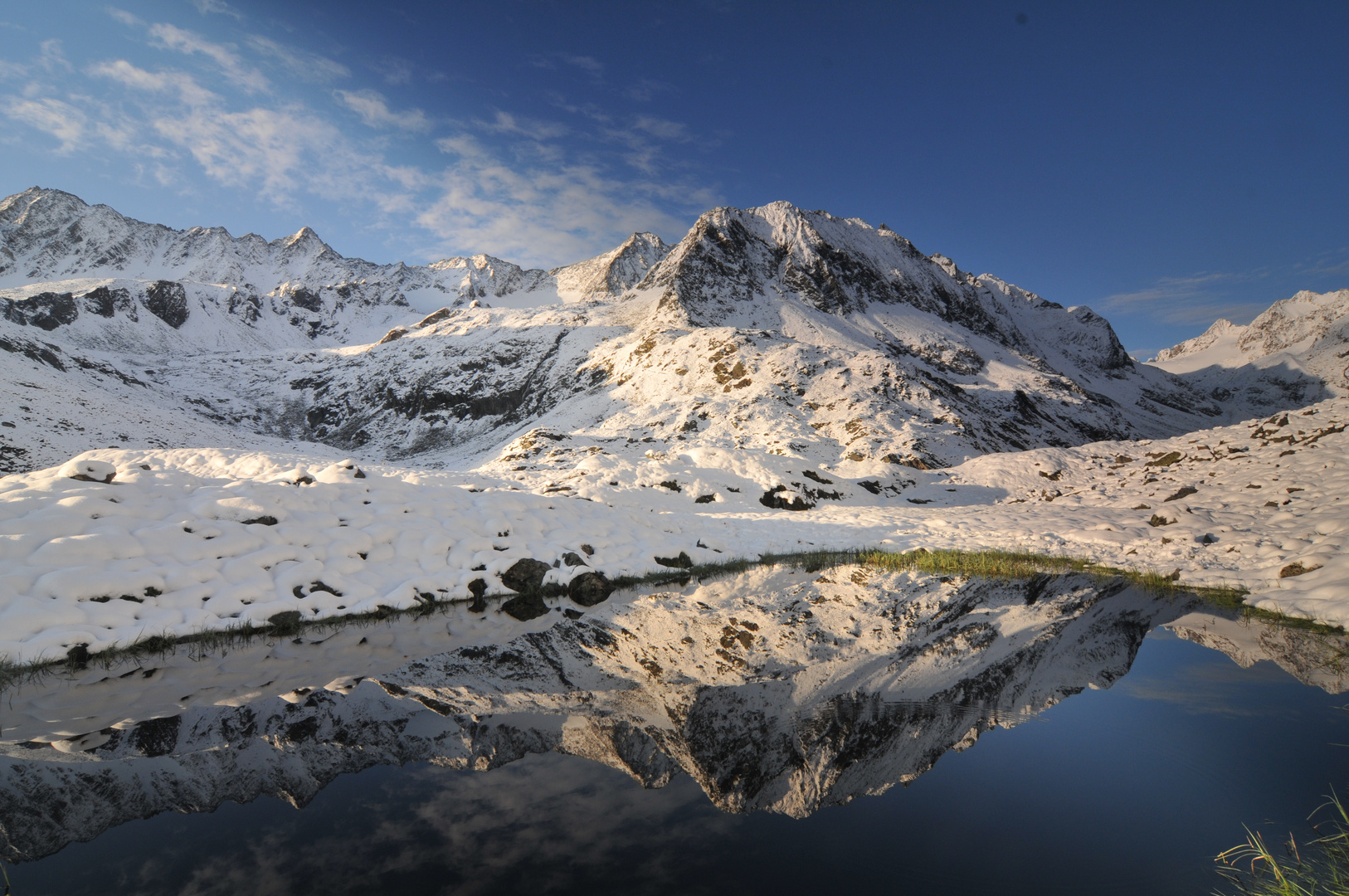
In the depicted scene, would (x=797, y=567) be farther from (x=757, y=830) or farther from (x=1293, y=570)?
(x=757, y=830)

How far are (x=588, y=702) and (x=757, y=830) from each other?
10.0 ft

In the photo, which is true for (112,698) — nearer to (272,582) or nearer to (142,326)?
(272,582)

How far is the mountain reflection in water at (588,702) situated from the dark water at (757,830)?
0.29 metres

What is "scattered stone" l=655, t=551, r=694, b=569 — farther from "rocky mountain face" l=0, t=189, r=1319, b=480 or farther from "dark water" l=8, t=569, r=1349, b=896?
"rocky mountain face" l=0, t=189, r=1319, b=480

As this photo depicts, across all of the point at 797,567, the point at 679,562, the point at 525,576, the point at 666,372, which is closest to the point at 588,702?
the point at 525,576

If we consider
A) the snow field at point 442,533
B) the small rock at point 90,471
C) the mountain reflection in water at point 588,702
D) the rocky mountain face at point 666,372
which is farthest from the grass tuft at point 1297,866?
the rocky mountain face at point 666,372

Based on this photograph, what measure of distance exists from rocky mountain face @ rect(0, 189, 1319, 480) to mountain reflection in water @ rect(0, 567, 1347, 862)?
2349cm

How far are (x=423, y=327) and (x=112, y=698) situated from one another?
404 feet

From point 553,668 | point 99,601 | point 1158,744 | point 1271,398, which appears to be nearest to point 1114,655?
point 1158,744

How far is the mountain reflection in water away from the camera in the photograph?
5.46 meters

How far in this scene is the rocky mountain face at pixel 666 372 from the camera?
4569 centimetres

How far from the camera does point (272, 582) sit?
35.4 ft

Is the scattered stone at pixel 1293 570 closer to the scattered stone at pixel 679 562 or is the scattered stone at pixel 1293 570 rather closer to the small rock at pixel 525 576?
the scattered stone at pixel 679 562

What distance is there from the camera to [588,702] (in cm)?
726
